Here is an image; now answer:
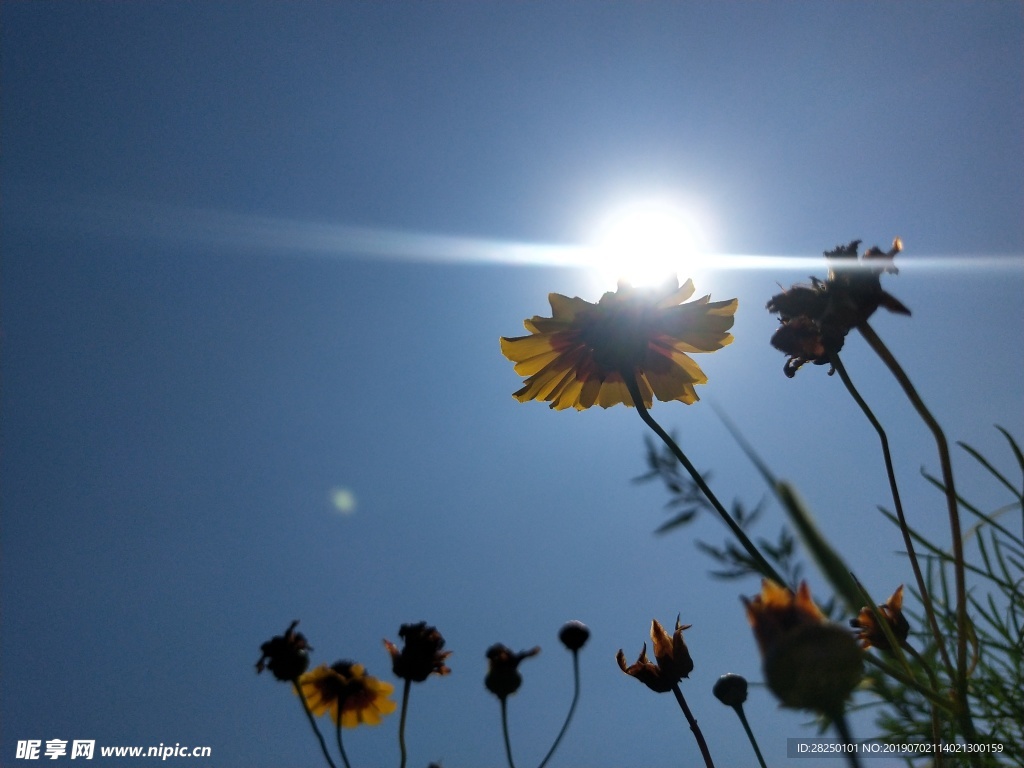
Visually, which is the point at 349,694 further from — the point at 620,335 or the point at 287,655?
the point at 620,335

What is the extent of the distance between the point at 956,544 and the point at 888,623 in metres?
0.40

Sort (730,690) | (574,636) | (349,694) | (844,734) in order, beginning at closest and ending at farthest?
(844,734), (730,690), (574,636), (349,694)

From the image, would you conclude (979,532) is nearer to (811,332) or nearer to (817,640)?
(811,332)

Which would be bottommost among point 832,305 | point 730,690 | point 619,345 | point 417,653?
point 730,690

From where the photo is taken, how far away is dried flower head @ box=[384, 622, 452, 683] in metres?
1.66

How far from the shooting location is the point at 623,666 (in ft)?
4.00

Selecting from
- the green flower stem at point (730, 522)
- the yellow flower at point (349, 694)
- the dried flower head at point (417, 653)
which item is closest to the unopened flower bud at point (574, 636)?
the dried flower head at point (417, 653)

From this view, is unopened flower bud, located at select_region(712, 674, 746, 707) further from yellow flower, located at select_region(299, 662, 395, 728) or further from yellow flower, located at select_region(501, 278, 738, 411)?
yellow flower, located at select_region(299, 662, 395, 728)

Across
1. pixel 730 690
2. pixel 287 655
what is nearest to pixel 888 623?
pixel 730 690

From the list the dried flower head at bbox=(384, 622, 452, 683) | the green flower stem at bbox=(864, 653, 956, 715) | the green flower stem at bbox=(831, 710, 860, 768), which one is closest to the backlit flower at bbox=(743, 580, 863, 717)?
the green flower stem at bbox=(831, 710, 860, 768)

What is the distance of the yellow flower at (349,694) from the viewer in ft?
7.22

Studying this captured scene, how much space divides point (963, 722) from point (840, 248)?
79cm

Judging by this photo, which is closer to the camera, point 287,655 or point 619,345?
point 619,345

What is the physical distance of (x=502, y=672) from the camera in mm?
1779
